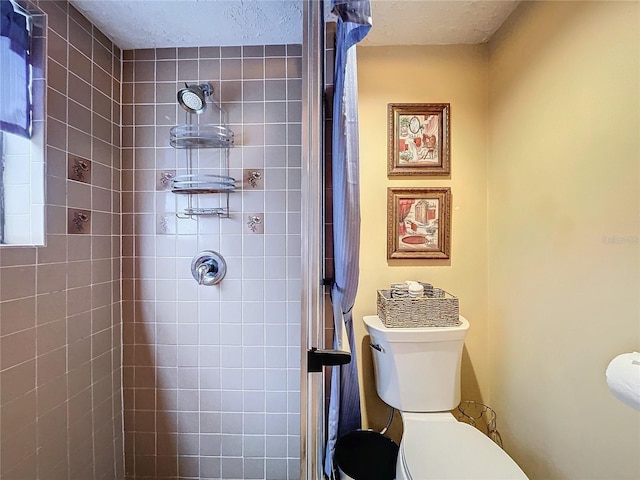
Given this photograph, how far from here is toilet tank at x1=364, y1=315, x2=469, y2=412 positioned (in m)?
1.25

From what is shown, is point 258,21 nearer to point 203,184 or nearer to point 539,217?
point 203,184

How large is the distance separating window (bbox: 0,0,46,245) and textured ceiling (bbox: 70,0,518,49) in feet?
0.81

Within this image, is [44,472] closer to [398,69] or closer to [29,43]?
[29,43]

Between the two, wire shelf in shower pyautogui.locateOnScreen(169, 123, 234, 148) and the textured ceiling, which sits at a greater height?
the textured ceiling

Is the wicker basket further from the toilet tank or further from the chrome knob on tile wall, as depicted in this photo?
the chrome knob on tile wall

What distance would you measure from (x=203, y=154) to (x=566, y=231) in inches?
58.9

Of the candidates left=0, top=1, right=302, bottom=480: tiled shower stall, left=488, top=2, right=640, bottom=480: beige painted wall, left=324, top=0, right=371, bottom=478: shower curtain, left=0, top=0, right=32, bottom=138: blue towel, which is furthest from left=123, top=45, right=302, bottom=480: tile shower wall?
left=488, top=2, right=640, bottom=480: beige painted wall

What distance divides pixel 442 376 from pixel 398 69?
1.45 meters

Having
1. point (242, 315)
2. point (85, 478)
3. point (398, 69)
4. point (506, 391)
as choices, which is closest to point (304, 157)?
point (242, 315)

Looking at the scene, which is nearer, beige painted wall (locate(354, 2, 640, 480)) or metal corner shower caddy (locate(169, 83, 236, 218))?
beige painted wall (locate(354, 2, 640, 480))

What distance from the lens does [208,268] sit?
1.38 metres

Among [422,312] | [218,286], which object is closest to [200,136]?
[218,286]

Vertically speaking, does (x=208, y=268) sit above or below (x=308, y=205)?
below

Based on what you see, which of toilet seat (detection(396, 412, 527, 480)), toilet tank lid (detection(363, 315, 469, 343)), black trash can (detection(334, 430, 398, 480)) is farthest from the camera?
toilet tank lid (detection(363, 315, 469, 343))
